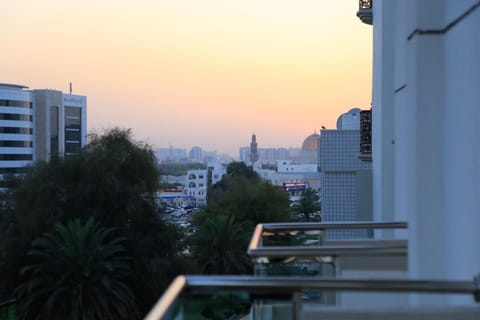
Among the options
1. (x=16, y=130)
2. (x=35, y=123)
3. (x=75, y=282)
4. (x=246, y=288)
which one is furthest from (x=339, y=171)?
(x=35, y=123)

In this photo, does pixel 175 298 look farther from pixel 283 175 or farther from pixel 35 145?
pixel 283 175

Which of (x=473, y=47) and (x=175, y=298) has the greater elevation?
(x=473, y=47)

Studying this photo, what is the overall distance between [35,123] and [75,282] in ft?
137

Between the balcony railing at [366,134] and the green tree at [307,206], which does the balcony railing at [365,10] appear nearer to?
the balcony railing at [366,134]

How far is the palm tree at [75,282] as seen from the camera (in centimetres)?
1334

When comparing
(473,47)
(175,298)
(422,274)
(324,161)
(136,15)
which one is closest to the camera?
(175,298)

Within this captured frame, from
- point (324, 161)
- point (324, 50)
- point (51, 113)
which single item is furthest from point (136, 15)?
point (51, 113)

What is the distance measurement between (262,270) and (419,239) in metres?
0.77

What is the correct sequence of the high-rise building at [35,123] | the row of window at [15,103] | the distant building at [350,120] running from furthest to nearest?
the high-rise building at [35,123]
the row of window at [15,103]
the distant building at [350,120]

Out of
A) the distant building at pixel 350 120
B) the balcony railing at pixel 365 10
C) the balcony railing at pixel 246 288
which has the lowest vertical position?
the balcony railing at pixel 246 288

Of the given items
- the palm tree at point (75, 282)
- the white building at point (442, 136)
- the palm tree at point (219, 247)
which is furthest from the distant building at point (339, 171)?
the white building at point (442, 136)

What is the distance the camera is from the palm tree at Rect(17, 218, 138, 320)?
13.3 meters

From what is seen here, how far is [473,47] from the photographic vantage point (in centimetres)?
254

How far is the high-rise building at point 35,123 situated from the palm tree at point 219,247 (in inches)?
1265
